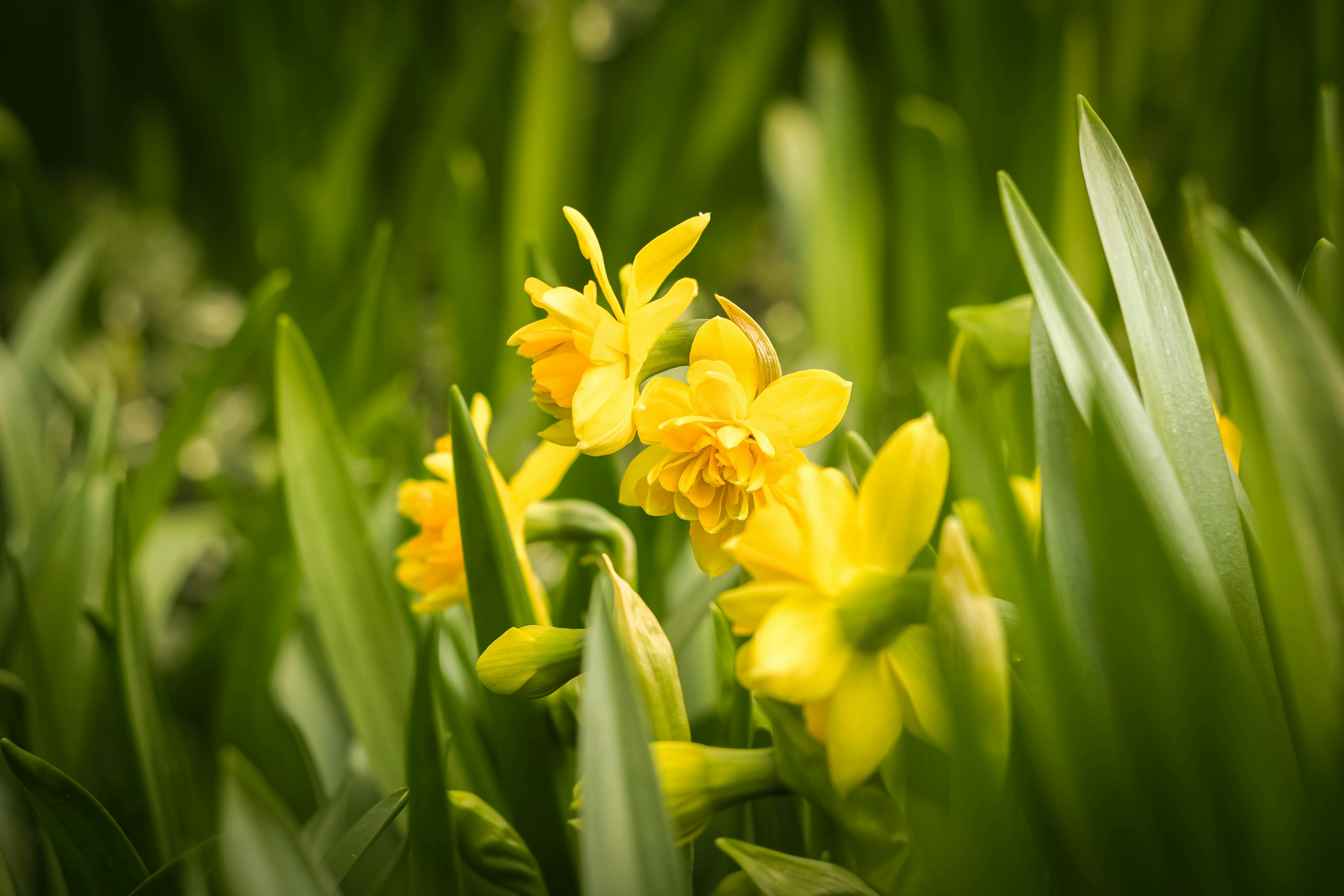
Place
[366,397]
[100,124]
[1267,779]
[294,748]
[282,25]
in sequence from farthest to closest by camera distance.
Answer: [100,124] → [282,25] → [366,397] → [294,748] → [1267,779]

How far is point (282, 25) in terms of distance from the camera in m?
1.35

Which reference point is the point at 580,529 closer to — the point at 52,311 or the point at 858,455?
the point at 858,455

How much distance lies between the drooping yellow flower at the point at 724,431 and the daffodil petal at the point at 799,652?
42 millimetres

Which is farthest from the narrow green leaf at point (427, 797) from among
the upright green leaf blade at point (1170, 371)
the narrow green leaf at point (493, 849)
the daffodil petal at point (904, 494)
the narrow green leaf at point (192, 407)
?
the narrow green leaf at point (192, 407)

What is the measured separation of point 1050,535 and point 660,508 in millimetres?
156

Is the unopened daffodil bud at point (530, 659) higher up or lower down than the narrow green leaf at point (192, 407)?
lower down

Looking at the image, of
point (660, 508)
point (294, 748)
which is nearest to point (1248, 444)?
point (660, 508)

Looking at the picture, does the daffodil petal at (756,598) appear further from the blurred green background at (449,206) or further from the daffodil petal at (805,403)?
the blurred green background at (449,206)

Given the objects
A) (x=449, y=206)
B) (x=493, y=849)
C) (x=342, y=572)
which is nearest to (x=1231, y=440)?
(x=493, y=849)

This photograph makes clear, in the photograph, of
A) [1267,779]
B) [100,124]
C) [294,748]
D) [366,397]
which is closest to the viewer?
[1267,779]

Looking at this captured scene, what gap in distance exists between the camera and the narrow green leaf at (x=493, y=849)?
1.16ft

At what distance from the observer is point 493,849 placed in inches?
13.9

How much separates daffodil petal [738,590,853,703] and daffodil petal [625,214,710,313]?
0.13 metres

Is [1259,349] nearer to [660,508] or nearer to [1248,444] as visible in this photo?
[1248,444]
